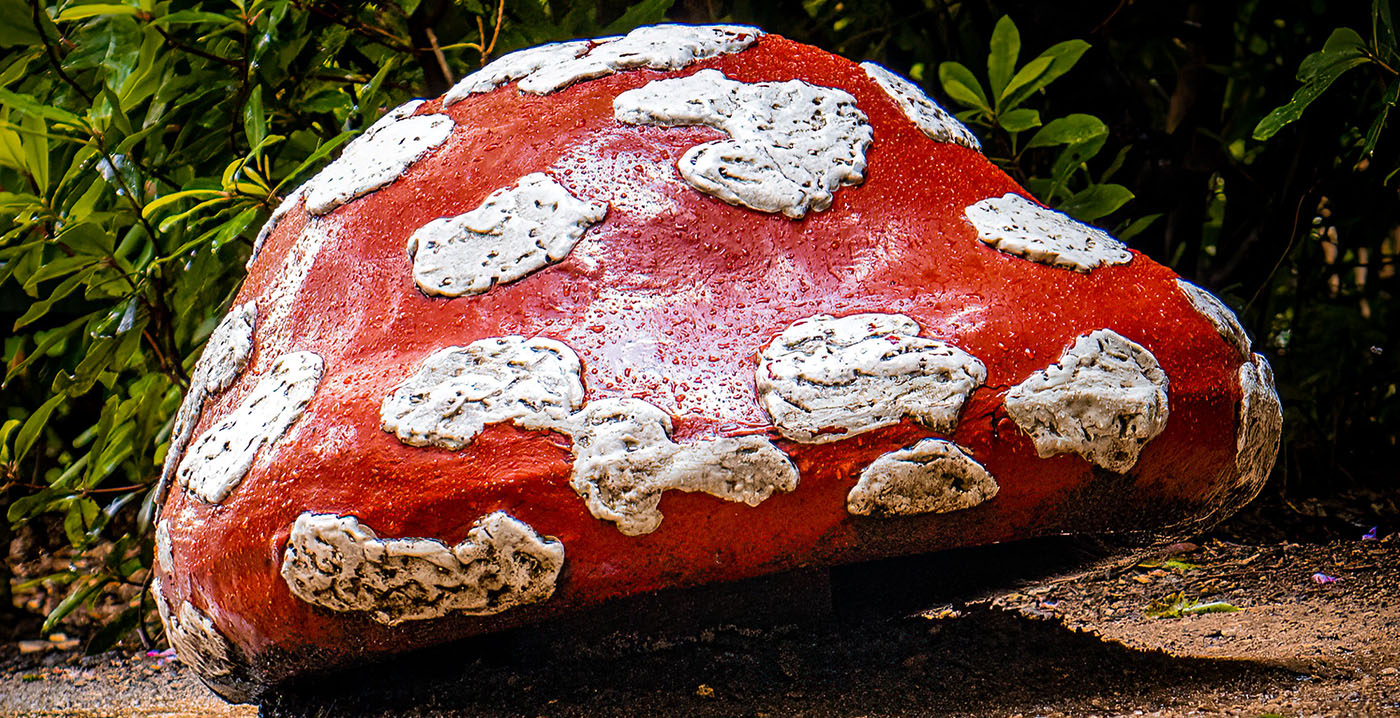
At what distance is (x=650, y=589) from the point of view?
42.8 inches

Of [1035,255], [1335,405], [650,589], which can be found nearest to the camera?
[650,589]

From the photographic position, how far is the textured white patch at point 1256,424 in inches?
46.4

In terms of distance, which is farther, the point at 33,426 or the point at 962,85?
the point at 33,426

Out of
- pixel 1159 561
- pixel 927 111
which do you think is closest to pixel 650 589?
pixel 927 111

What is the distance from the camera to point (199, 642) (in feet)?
4.00

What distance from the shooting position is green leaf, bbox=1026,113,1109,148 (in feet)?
5.61

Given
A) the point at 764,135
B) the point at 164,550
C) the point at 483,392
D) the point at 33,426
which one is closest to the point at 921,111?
the point at 764,135

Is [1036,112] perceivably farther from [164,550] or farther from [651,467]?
[164,550]

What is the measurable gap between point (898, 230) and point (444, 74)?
968 mm

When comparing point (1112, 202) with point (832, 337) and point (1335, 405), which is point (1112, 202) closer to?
point (832, 337)

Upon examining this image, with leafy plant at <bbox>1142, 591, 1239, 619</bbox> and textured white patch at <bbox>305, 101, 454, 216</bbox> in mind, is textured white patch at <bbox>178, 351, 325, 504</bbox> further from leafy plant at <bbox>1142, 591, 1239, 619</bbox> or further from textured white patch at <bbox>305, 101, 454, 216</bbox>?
leafy plant at <bbox>1142, 591, 1239, 619</bbox>

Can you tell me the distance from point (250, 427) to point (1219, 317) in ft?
3.65

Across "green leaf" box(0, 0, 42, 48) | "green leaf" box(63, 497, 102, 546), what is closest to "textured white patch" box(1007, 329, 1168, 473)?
"green leaf" box(0, 0, 42, 48)

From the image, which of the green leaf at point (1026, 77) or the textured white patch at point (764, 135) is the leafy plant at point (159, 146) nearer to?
the textured white patch at point (764, 135)
